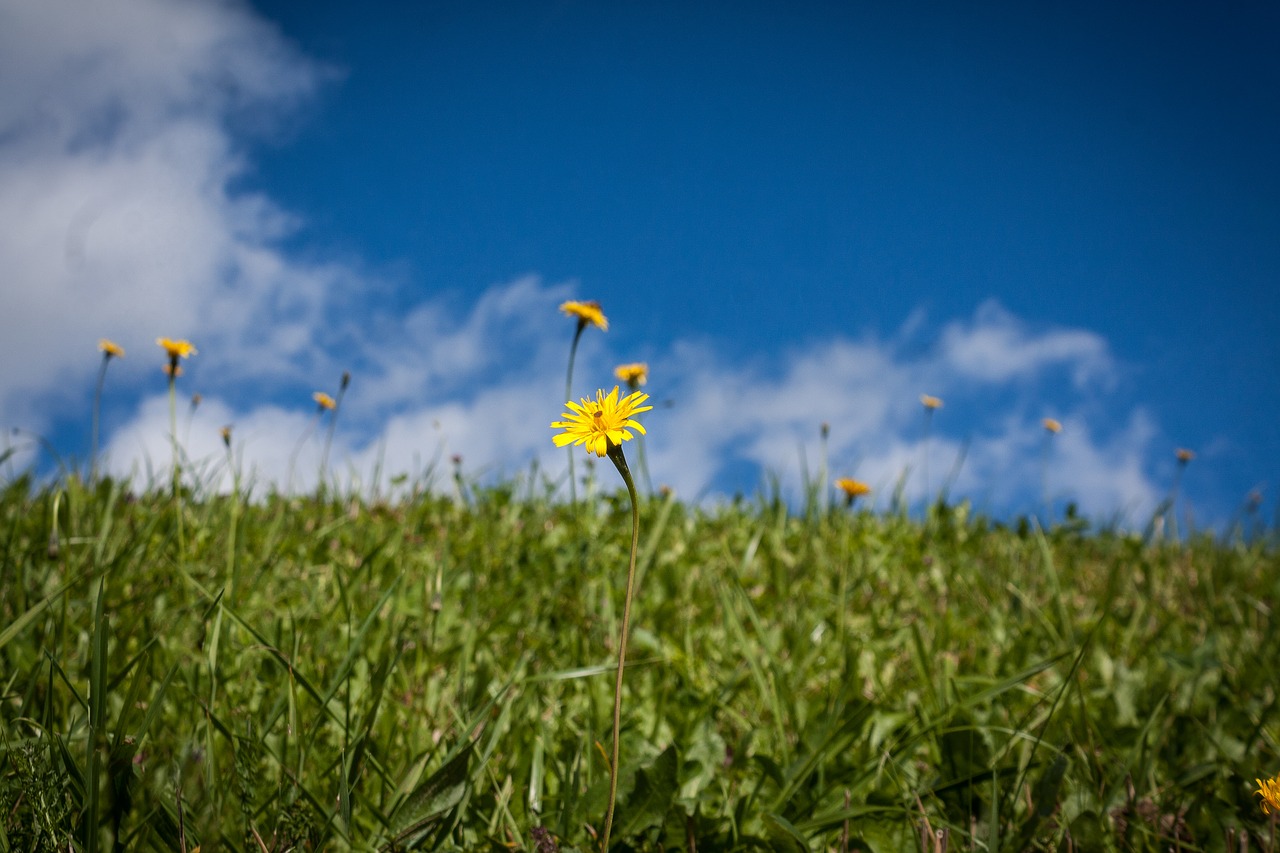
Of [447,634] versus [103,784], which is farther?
[447,634]

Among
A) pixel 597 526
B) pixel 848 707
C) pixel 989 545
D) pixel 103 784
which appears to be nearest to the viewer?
pixel 103 784

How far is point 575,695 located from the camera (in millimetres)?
2354

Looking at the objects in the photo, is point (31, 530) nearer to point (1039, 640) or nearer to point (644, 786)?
point (644, 786)

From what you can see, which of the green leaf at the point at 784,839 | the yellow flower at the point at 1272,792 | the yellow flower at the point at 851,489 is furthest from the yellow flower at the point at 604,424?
the yellow flower at the point at 851,489

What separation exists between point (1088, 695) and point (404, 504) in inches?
127

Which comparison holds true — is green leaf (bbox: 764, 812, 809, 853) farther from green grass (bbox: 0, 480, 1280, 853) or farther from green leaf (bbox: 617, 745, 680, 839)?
green leaf (bbox: 617, 745, 680, 839)

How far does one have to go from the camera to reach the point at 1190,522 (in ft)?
19.1

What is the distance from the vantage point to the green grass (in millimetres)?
1423

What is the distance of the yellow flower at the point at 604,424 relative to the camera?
103 cm

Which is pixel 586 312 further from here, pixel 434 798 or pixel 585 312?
pixel 434 798

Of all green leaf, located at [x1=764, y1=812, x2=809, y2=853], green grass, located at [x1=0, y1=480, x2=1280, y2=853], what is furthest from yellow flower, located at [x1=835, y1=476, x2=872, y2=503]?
green leaf, located at [x1=764, y1=812, x2=809, y2=853]

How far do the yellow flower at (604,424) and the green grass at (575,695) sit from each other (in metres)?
0.56

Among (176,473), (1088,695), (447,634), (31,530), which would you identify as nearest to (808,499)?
(1088,695)

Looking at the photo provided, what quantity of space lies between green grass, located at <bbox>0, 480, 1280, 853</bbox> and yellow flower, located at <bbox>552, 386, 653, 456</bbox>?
0.56 metres
